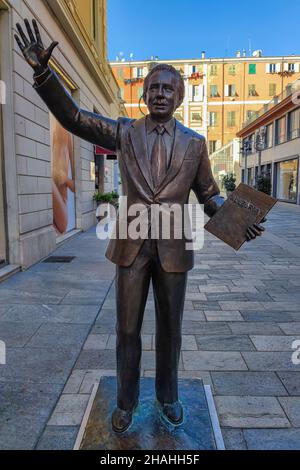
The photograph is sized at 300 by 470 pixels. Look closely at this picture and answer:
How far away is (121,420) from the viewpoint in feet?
7.65

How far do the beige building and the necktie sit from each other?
5241 millimetres

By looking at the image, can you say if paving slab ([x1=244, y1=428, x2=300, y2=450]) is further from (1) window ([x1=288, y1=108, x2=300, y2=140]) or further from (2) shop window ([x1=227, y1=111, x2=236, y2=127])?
(2) shop window ([x1=227, y1=111, x2=236, y2=127])

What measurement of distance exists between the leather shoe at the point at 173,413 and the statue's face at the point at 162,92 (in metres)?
1.80

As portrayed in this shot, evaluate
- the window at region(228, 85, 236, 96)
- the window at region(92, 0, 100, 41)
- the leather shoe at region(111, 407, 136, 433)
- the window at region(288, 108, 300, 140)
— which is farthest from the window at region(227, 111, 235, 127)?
the leather shoe at region(111, 407, 136, 433)

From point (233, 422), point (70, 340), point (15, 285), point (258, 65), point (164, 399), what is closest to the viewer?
point (164, 399)

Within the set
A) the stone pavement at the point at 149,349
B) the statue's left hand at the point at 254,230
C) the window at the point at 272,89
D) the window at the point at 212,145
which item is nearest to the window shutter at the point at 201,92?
the window at the point at 212,145

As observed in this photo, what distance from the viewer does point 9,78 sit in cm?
668

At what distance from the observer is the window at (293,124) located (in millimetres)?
24791

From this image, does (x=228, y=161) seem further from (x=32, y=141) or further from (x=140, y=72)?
(x=32, y=141)

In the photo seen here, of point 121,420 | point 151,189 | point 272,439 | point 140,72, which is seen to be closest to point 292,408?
point 272,439

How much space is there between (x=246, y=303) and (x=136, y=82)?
4896 cm

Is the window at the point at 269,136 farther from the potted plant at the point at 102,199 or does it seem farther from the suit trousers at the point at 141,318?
the suit trousers at the point at 141,318

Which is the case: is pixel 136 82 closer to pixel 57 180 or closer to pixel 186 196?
pixel 57 180
